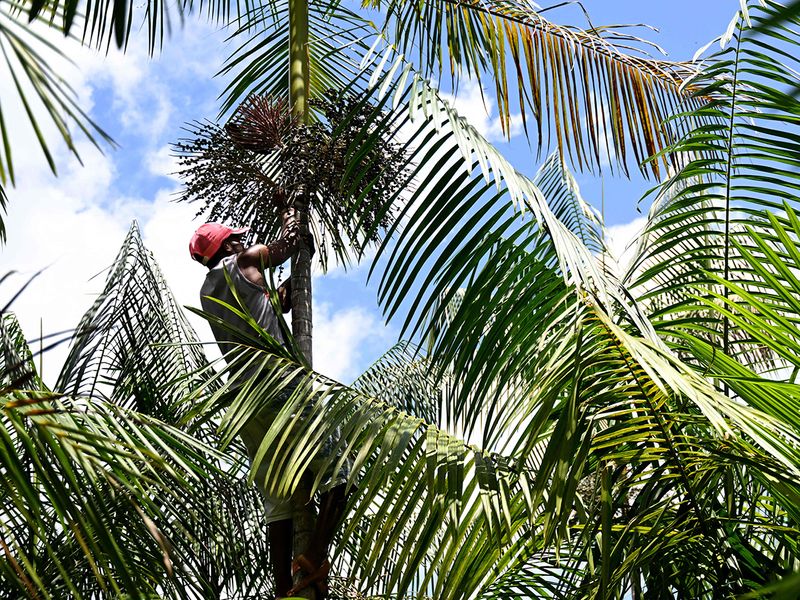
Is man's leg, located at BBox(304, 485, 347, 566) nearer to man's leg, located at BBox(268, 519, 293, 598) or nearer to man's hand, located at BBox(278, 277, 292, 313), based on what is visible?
man's leg, located at BBox(268, 519, 293, 598)

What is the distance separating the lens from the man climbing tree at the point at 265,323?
10.6 ft

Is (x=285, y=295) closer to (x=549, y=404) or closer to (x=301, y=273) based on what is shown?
(x=301, y=273)

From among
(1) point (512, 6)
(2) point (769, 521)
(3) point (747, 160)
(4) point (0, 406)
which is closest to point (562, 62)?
(1) point (512, 6)

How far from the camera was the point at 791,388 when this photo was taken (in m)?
2.44

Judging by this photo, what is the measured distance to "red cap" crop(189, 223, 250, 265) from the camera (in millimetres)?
3857

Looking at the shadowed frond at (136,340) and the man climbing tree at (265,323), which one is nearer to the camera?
the man climbing tree at (265,323)

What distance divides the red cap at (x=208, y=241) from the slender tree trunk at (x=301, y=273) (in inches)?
15.5

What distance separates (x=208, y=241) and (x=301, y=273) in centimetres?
50

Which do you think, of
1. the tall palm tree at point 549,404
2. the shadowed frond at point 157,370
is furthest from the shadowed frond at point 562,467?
the shadowed frond at point 157,370

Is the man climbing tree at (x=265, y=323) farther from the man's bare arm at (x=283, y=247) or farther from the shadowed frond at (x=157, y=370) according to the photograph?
the shadowed frond at (x=157, y=370)

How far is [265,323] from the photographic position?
12.1ft

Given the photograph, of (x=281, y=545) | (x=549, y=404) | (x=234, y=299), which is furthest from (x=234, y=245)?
(x=549, y=404)

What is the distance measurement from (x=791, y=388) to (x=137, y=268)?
3.84 meters

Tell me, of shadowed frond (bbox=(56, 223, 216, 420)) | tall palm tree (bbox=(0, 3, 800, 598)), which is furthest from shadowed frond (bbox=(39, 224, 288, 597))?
tall palm tree (bbox=(0, 3, 800, 598))
